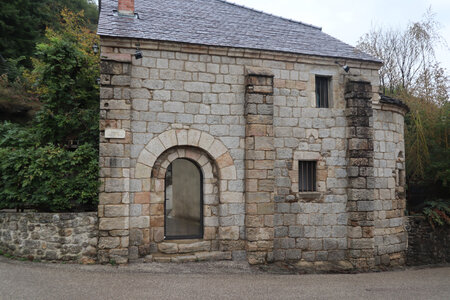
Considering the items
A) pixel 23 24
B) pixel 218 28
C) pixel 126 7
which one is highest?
pixel 23 24

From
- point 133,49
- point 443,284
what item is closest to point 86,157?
point 133,49

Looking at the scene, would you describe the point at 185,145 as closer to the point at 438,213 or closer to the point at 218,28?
the point at 218,28

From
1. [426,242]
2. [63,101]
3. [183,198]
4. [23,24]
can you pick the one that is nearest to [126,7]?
[63,101]

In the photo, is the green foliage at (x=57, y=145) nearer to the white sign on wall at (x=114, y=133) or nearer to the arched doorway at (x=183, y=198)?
the white sign on wall at (x=114, y=133)

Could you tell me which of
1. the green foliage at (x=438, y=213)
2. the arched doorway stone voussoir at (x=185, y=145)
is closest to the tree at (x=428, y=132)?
the green foliage at (x=438, y=213)

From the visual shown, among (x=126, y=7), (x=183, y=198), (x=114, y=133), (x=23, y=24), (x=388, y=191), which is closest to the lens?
(x=114, y=133)

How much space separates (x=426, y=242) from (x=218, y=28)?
28.1 ft

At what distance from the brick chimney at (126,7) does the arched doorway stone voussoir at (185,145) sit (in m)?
3.26

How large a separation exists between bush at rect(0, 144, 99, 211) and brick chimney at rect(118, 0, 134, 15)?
3462mm

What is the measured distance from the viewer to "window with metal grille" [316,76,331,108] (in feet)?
28.3

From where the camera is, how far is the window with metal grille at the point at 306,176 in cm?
833

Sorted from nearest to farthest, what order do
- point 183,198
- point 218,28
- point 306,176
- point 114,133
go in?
point 114,133 < point 306,176 < point 218,28 < point 183,198

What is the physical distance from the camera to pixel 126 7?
8258 mm

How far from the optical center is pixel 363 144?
8297mm
